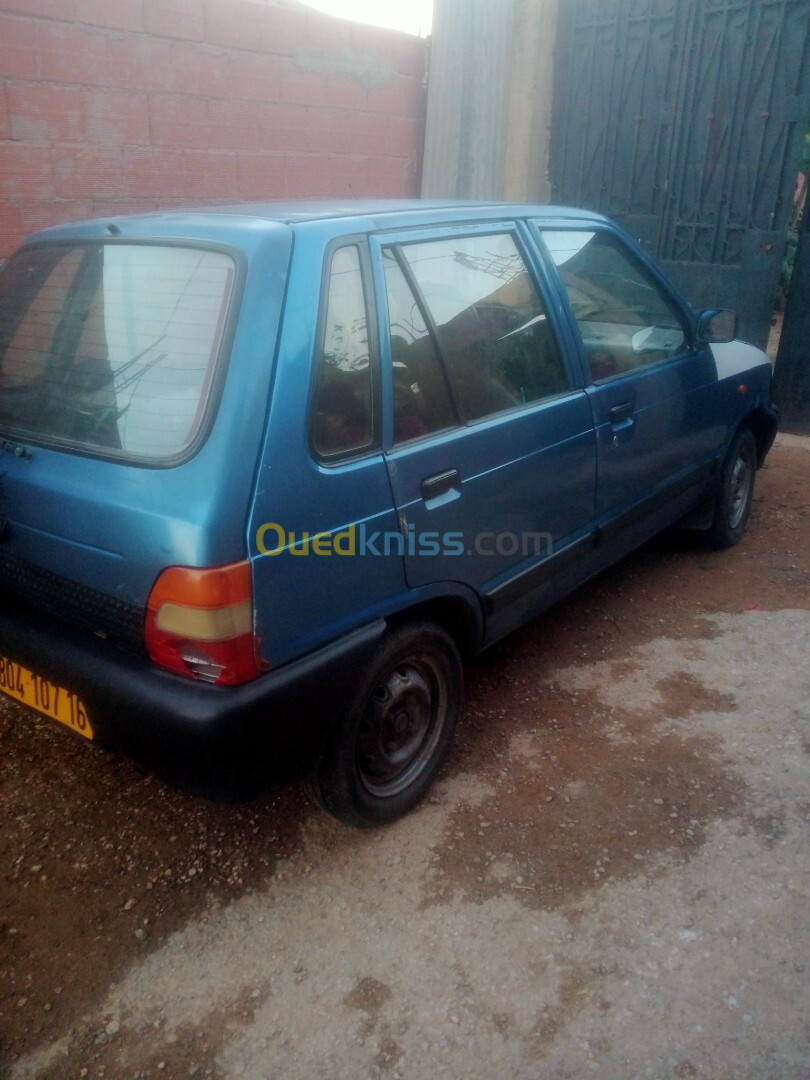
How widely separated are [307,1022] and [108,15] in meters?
4.55

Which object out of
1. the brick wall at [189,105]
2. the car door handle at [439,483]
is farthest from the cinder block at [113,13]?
the car door handle at [439,483]

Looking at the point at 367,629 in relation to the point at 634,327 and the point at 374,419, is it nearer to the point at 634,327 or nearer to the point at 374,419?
the point at 374,419

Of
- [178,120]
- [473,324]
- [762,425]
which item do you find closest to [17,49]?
[178,120]

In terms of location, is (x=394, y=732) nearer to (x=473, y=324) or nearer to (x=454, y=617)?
(x=454, y=617)

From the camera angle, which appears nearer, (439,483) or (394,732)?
(439,483)

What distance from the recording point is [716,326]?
12.1 feet

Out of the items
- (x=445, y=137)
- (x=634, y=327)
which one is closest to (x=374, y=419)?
(x=634, y=327)

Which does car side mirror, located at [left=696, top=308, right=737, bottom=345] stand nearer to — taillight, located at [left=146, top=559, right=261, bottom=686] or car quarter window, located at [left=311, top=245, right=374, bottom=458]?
car quarter window, located at [left=311, top=245, right=374, bottom=458]

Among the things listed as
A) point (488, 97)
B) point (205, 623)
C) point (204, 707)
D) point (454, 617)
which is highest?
point (488, 97)

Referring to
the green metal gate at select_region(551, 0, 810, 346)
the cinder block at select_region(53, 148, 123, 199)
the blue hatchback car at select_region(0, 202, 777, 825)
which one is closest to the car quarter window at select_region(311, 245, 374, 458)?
the blue hatchback car at select_region(0, 202, 777, 825)

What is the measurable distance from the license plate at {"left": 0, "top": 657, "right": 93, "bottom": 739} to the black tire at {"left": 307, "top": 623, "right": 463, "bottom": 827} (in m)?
0.63

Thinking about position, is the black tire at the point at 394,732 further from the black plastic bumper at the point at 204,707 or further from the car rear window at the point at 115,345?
the car rear window at the point at 115,345

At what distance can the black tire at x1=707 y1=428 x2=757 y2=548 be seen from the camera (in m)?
4.17
